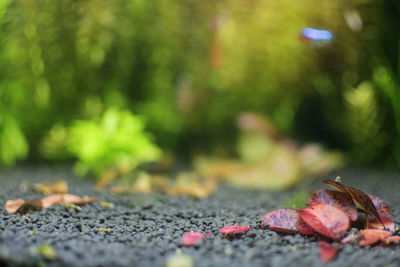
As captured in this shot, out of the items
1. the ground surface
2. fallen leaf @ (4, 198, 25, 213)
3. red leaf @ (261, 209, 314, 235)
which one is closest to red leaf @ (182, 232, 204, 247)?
the ground surface

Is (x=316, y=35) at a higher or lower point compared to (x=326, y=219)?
higher

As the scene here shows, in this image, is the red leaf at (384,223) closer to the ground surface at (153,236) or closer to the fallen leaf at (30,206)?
the ground surface at (153,236)

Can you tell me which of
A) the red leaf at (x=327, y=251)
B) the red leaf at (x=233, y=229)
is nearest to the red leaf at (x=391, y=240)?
the red leaf at (x=327, y=251)

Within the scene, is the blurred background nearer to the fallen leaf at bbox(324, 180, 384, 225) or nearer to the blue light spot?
the blue light spot

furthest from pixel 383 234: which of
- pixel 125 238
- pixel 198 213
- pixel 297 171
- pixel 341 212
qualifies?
pixel 297 171

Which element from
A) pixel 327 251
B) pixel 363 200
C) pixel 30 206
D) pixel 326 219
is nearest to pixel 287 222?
pixel 326 219

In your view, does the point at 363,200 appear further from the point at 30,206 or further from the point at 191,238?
the point at 30,206
